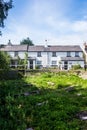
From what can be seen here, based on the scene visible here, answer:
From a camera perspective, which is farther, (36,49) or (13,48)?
(13,48)

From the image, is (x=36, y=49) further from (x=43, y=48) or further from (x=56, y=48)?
(x=56, y=48)

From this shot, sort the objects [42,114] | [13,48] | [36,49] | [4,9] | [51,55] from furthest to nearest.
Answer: [13,48] < [36,49] < [51,55] < [4,9] < [42,114]

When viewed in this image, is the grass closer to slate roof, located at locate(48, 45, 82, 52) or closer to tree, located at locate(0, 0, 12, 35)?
tree, located at locate(0, 0, 12, 35)

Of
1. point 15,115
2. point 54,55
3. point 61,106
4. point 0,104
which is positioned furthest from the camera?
point 54,55

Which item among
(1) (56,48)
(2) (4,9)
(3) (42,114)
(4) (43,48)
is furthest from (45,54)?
(3) (42,114)

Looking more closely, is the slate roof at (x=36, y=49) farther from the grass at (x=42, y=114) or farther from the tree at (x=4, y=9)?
the grass at (x=42, y=114)

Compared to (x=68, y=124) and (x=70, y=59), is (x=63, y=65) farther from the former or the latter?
(x=68, y=124)

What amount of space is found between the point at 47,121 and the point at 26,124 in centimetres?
78

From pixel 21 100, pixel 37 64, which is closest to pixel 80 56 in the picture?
pixel 37 64

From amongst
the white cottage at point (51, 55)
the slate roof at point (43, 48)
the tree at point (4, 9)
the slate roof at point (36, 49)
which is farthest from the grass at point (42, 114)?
the slate roof at point (43, 48)

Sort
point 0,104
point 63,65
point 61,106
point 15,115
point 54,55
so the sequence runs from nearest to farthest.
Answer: point 15,115, point 61,106, point 0,104, point 63,65, point 54,55

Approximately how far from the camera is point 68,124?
11547mm

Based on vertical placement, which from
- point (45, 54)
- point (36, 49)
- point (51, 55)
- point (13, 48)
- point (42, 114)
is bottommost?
point (42, 114)

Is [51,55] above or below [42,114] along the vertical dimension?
above
